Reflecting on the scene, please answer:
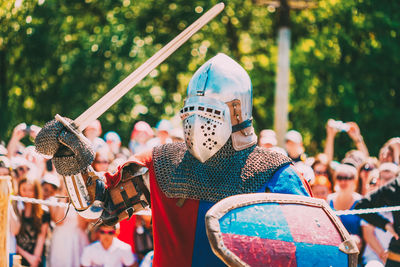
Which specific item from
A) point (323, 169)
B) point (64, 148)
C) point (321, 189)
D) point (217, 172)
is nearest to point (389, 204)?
point (321, 189)

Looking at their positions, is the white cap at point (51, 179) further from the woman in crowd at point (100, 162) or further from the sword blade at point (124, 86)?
the sword blade at point (124, 86)

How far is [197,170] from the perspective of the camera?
2740 mm

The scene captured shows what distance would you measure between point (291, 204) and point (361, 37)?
37.7 feet

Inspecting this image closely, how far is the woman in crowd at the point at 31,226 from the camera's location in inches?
202

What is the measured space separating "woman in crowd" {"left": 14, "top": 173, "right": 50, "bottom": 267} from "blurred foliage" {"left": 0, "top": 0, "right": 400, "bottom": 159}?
592 cm

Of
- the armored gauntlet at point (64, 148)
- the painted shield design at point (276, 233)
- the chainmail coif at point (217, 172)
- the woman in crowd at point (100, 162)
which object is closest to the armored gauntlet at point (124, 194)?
the chainmail coif at point (217, 172)

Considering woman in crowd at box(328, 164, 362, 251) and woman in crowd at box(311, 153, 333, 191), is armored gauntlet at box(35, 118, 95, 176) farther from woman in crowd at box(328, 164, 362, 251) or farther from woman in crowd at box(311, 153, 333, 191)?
woman in crowd at box(311, 153, 333, 191)

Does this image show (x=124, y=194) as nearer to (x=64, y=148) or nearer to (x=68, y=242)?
(x=64, y=148)

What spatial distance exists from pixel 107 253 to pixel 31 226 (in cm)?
85

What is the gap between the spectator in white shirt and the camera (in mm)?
4875

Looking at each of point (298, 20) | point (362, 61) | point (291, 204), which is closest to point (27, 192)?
point (291, 204)

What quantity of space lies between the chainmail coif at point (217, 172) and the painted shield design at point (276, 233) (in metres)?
0.36

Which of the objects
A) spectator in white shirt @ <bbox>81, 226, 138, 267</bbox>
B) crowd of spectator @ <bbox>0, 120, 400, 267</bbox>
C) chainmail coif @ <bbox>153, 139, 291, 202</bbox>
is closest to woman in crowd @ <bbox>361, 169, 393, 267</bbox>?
crowd of spectator @ <bbox>0, 120, 400, 267</bbox>

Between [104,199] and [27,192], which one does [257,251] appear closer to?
[104,199]
